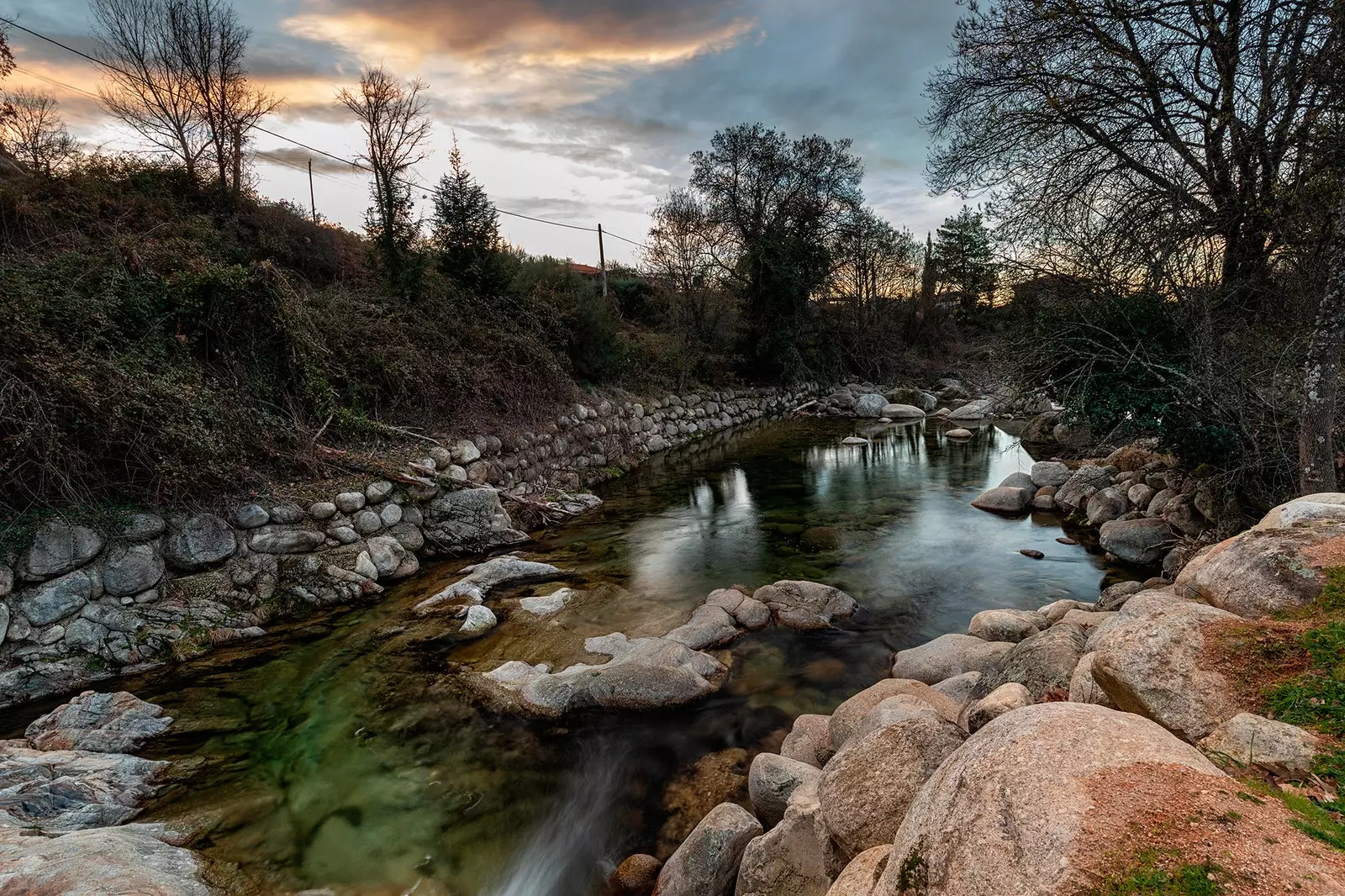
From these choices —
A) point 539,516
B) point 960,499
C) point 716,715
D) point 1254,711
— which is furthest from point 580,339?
point 1254,711

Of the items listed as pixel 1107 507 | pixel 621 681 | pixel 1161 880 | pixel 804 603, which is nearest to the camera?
pixel 1161 880

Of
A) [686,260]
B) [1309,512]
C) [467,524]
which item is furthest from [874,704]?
[686,260]

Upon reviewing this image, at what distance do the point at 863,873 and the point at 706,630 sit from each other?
3.69 meters

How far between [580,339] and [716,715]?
1211cm

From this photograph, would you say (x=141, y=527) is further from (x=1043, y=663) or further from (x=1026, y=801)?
(x=1043, y=663)

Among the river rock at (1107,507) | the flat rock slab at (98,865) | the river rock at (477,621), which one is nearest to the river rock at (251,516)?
the river rock at (477,621)

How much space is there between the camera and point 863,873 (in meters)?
2.20

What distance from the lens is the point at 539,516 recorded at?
32.1 feet

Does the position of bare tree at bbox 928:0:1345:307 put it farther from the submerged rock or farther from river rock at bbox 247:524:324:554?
river rock at bbox 247:524:324:554

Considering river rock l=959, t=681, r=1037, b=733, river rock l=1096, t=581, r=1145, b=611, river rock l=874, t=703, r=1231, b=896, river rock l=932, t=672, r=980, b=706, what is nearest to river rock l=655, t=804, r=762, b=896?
river rock l=959, t=681, r=1037, b=733

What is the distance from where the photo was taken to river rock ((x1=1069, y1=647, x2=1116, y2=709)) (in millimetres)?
2705

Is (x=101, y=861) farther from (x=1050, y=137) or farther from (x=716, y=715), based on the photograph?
(x=1050, y=137)

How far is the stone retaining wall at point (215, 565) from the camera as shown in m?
5.17

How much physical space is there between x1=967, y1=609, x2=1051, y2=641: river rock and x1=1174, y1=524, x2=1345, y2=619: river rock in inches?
79.0
